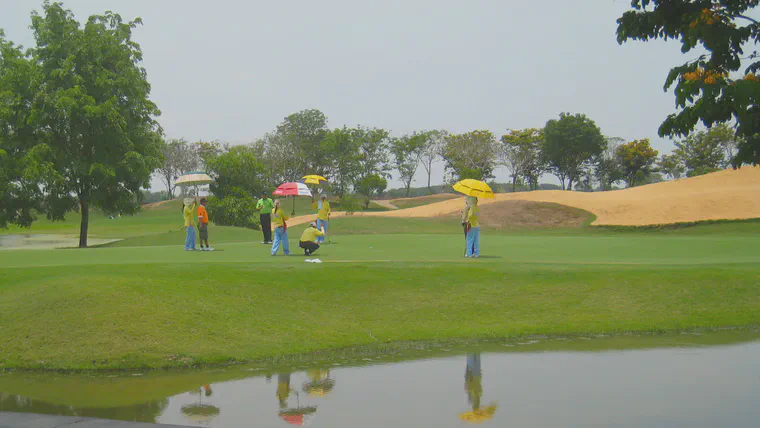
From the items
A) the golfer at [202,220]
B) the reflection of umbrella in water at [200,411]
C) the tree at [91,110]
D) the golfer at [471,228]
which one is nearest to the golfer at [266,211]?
the golfer at [202,220]

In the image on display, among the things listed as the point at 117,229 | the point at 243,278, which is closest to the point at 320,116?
the point at 117,229

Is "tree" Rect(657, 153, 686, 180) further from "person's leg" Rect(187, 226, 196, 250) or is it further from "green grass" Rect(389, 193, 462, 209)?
"person's leg" Rect(187, 226, 196, 250)

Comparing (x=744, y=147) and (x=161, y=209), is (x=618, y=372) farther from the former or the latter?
(x=161, y=209)

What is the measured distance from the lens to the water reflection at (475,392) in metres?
8.91

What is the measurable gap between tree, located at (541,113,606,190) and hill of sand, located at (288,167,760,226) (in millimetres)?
42502

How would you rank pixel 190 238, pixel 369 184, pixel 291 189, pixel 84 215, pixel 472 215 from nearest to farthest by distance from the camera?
pixel 472 215
pixel 190 238
pixel 291 189
pixel 84 215
pixel 369 184

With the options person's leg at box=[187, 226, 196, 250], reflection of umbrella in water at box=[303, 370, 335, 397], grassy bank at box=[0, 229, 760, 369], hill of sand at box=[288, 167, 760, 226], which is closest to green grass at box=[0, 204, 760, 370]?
grassy bank at box=[0, 229, 760, 369]

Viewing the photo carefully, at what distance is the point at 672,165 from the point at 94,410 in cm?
10951

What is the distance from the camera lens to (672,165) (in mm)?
105875

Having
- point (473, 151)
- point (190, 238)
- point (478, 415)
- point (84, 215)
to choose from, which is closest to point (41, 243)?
point (84, 215)

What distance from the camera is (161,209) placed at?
97562mm

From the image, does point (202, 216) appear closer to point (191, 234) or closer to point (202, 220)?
point (202, 220)

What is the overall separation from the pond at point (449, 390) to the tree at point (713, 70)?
12.4 ft

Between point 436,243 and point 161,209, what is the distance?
75.6 meters
